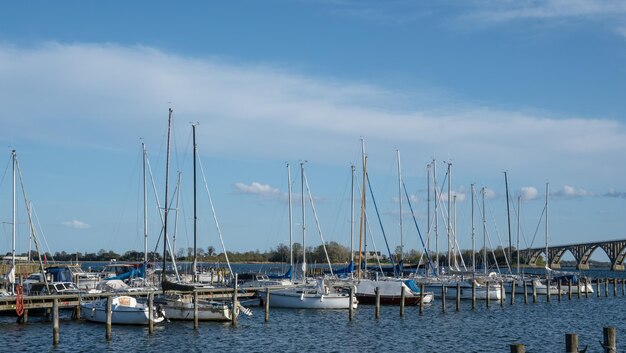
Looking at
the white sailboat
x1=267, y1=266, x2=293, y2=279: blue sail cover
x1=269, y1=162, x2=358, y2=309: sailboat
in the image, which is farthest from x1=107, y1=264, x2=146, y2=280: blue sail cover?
the white sailboat

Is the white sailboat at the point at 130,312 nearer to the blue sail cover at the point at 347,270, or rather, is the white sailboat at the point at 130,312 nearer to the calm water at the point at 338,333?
the calm water at the point at 338,333

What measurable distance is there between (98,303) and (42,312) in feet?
21.0

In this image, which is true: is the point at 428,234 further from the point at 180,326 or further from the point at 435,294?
the point at 180,326

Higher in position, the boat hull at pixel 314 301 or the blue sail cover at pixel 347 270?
the blue sail cover at pixel 347 270

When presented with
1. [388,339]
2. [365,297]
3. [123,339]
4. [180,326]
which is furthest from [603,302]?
[123,339]

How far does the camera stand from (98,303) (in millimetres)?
52781

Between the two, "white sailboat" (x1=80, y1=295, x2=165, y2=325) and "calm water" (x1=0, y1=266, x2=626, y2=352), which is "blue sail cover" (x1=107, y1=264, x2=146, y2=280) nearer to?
"calm water" (x1=0, y1=266, x2=626, y2=352)

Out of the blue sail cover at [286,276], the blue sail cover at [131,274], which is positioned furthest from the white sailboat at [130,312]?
the blue sail cover at [286,276]

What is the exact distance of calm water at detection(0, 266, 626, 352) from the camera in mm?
44250

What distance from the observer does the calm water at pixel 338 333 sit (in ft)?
145

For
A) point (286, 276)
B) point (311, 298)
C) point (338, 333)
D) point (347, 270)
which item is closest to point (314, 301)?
point (311, 298)

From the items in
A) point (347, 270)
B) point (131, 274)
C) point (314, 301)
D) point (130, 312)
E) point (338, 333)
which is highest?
point (347, 270)

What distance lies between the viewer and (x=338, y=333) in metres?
50.9

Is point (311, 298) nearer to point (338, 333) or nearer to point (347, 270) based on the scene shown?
point (338, 333)
